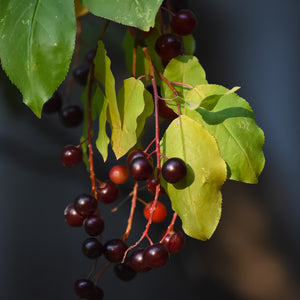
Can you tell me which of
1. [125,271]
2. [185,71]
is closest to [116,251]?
[125,271]

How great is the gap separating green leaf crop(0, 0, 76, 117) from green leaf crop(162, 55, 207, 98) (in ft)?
0.47

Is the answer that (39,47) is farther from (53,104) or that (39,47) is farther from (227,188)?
(227,188)

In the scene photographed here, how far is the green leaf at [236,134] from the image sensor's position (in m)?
0.45

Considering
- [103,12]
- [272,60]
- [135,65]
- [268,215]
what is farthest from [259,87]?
[103,12]

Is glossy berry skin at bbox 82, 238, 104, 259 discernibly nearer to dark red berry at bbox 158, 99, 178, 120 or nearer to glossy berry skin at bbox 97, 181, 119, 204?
glossy berry skin at bbox 97, 181, 119, 204

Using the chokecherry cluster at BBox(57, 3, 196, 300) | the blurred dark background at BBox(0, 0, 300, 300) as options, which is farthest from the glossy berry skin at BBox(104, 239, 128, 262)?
the blurred dark background at BBox(0, 0, 300, 300)

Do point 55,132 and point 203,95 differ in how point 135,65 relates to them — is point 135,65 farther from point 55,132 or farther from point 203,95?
point 55,132

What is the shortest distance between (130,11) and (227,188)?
1.91ft

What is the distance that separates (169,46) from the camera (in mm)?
515

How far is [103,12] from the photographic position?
0.43m

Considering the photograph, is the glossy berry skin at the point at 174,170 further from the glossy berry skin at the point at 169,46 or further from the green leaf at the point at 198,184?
the glossy berry skin at the point at 169,46

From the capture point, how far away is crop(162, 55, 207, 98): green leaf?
0.52 meters

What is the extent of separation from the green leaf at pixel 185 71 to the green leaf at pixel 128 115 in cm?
7

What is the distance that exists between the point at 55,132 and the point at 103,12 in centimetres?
52
